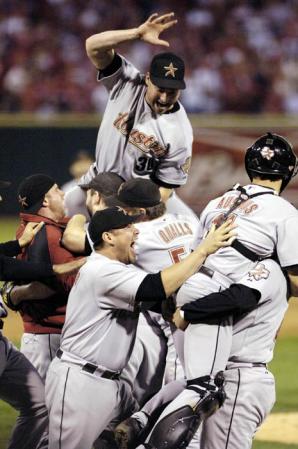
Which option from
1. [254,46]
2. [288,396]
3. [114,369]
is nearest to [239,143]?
[254,46]

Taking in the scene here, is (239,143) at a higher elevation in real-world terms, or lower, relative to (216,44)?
lower

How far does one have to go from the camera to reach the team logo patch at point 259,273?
5.07m

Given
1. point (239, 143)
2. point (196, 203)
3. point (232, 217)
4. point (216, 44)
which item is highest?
point (232, 217)

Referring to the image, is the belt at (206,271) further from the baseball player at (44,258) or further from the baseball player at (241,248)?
the baseball player at (44,258)

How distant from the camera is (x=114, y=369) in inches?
215

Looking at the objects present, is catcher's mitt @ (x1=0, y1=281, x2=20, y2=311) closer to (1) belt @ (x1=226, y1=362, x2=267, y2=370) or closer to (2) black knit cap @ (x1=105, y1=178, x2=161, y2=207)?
(2) black knit cap @ (x1=105, y1=178, x2=161, y2=207)

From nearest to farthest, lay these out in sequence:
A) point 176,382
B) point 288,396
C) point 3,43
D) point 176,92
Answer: point 176,382, point 176,92, point 288,396, point 3,43

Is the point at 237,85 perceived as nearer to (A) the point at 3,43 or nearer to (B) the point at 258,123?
(B) the point at 258,123

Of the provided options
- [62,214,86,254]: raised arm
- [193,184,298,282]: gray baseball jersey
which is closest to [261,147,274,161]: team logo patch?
[193,184,298,282]: gray baseball jersey

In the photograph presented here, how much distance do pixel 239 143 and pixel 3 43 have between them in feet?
16.4

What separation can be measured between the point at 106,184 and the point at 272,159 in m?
1.45

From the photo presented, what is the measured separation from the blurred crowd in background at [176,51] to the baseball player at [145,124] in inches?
409

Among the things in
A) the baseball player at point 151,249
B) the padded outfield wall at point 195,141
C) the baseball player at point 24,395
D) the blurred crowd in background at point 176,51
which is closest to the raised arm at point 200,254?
the baseball player at point 151,249

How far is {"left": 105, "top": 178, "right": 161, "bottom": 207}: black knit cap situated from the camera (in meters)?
6.09
